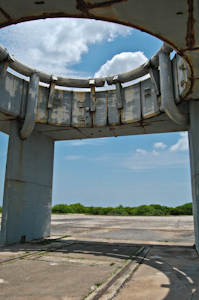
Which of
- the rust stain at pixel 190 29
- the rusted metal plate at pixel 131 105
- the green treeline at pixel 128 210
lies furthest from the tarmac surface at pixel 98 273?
the green treeline at pixel 128 210

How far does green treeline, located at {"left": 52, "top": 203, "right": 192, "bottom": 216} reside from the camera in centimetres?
4578

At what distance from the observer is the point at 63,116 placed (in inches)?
504

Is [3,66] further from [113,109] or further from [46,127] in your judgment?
[113,109]

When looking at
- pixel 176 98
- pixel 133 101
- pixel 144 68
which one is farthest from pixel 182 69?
pixel 133 101

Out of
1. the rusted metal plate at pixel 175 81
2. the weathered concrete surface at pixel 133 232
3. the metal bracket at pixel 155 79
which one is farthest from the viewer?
the weathered concrete surface at pixel 133 232

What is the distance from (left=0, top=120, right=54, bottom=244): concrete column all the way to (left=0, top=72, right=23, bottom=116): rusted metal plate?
3.33 ft

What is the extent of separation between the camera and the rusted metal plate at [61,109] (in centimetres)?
1270

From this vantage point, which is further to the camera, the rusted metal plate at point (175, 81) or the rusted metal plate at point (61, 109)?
the rusted metal plate at point (61, 109)

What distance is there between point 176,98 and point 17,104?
25.2 ft

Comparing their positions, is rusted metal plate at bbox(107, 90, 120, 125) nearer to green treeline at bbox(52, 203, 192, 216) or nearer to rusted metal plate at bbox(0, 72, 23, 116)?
rusted metal plate at bbox(0, 72, 23, 116)

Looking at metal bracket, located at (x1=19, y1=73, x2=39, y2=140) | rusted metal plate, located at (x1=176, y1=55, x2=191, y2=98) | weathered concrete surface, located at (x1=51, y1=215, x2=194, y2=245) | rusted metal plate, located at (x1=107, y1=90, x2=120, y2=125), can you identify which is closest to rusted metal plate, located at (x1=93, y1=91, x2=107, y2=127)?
rusted metal plate, located at (x1=107, y1=90, x2=120, y2=125)

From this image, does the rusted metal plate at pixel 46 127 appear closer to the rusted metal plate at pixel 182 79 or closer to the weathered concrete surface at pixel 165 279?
the rusted metal plate at pixel 182 79

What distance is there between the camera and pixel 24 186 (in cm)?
1252

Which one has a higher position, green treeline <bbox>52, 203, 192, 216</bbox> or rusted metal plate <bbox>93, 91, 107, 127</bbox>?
rusted metal plate <bbox>93, 91, 107, 127</bbox>
